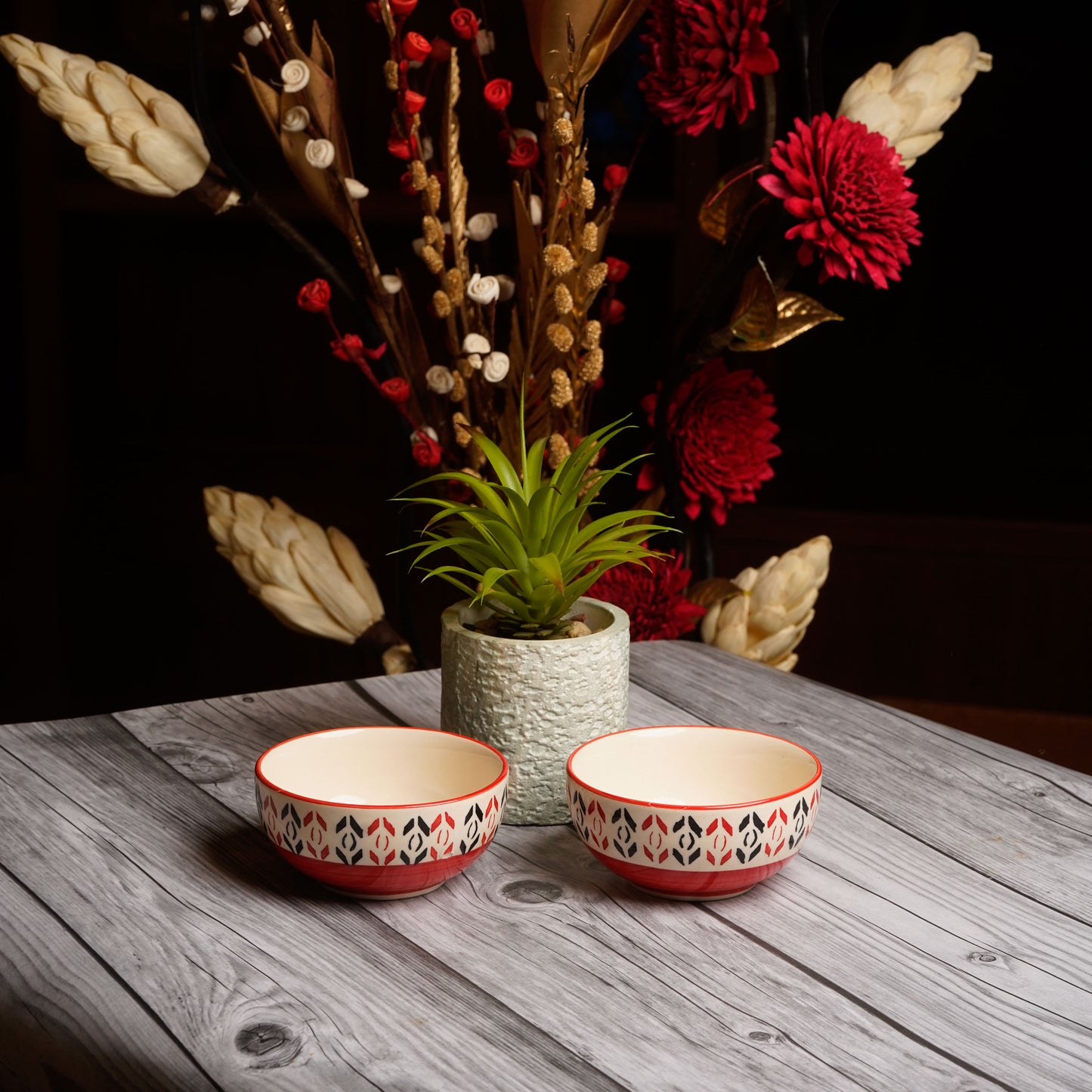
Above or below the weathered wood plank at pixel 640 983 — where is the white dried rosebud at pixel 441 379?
above

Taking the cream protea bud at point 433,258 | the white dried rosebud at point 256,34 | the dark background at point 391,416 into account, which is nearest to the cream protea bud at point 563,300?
the cream protea bud at point 433,258

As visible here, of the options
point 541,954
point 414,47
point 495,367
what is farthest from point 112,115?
point 541,954

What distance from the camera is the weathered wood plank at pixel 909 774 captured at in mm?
802

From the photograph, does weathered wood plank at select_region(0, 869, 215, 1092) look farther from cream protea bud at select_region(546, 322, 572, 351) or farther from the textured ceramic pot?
cream protea bud at select_region(546, 322, 572, 351)

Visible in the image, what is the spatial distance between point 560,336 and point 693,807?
615mm

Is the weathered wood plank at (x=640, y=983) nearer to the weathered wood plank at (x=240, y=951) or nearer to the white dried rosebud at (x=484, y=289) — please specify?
the weathered wood plank at (x=240, y=951)

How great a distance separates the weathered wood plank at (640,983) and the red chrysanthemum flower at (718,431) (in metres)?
0.64

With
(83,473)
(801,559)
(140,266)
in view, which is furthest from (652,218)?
(83,473)

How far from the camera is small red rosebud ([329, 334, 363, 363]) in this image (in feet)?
4.00

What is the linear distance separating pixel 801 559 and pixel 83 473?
4.37 feet

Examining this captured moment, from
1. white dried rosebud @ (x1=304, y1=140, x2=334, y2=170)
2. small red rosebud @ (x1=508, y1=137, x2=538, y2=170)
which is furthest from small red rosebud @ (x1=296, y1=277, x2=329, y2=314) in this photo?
small red rosebud @ (x1=508, y1=137, x2=538, y2=170)

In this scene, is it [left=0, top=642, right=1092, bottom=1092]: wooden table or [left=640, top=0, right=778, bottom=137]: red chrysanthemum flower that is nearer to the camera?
[left=0, top=642, right=1092, bottom=1092]: wooden table

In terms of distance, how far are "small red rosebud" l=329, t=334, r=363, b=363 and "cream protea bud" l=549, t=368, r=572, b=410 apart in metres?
0.18

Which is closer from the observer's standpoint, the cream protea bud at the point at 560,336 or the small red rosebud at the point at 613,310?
the cream protea bud at the point at 560,336
